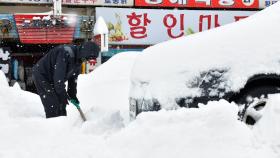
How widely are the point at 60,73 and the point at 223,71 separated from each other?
2.46m

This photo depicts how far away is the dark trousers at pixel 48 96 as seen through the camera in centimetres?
628

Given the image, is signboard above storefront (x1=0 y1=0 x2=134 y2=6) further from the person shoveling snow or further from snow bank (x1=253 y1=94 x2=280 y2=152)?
snow bank (x1=253 y1=94 x2=280 y2=152)

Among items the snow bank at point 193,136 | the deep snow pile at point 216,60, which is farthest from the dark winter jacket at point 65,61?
the snow bank at point 193,136

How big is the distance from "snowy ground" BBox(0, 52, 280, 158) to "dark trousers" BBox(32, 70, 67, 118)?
0.27m

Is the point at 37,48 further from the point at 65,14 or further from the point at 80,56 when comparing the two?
the point at 80,56

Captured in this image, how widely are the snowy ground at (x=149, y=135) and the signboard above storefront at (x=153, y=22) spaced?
346 inches

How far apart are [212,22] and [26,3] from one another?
5.84 meters

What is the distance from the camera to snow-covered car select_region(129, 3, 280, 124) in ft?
13.1

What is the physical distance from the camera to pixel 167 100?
13.5ft

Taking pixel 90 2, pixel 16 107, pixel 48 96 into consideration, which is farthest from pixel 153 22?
pixel 48 96

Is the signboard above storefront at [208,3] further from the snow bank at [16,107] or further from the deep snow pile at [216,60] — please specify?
the deep snow pile at [216,60]

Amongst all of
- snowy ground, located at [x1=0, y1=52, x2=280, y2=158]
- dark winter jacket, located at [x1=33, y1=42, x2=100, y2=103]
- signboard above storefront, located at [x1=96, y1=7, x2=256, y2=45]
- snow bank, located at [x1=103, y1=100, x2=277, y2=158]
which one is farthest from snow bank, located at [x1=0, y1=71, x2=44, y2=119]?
signboard above storefront, located at [x1=96, y1=7, x2=256, y2=45]

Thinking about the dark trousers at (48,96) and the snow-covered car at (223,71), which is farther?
the dark trousers at (48,96)

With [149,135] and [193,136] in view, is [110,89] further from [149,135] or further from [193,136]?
[193,136]
